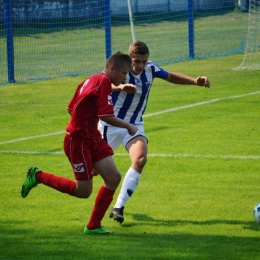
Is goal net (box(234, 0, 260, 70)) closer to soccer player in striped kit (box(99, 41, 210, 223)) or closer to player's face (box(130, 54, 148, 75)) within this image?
soccer player in striped kit (box(99, 41, 210, 223))

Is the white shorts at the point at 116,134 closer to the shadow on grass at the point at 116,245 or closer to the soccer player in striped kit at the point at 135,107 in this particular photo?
the soccer player in striped kit at the point at 135,107

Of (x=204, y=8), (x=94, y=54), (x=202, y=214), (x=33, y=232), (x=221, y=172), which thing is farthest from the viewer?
(x=204, y=8)

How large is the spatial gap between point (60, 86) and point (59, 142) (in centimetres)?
617

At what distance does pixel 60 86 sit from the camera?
18.4m

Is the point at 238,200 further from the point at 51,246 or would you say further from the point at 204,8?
the point at 204,8

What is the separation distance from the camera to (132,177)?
7.90m

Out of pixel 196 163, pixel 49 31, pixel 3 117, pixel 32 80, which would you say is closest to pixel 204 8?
pixel 49 31

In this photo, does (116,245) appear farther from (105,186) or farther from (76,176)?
(76,176)

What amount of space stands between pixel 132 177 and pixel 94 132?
87 centimetres

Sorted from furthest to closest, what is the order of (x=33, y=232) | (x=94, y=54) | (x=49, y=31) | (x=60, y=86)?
(x=49, y=31)
(x=94, y=54)
(x=60, y=86)
(x=33, y=232)

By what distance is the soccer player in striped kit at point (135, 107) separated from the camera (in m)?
7.95

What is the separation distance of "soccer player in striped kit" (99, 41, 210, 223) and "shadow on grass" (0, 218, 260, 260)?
76 centimetres

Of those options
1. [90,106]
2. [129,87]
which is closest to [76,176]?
[90,106]

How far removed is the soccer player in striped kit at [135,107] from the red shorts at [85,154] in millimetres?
712
